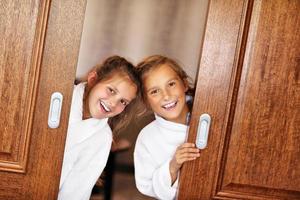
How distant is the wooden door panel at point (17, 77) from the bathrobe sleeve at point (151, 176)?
13.5 inches

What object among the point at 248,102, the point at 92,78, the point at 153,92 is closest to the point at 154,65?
the point at 153,92

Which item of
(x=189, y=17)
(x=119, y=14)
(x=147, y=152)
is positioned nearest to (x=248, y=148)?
(x=147, y=152)

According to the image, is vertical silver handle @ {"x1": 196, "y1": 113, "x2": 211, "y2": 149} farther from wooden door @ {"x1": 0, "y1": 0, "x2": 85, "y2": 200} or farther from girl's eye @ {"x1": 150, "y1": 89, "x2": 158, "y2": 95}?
wooden door @ {"x1": 0, "y1": 0, "x2": 85, "y2": 200}

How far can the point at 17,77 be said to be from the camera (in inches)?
64.9

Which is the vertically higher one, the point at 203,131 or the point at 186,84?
the point at 186,84

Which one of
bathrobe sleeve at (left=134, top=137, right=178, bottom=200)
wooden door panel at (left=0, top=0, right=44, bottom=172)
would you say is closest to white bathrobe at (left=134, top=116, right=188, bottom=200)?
bathrobe sleeve at (left=134, top=137, right=178, bottom=200)

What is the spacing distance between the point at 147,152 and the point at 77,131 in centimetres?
23

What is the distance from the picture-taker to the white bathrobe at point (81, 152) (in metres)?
1.68

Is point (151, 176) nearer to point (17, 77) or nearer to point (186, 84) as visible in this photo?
point (186, 84)

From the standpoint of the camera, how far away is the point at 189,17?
1.66m

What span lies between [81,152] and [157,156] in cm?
24

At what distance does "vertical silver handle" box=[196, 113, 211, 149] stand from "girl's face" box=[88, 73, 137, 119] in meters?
0.23

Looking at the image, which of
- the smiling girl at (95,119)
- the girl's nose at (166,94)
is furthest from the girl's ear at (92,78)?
the girl's nose at (166,94)

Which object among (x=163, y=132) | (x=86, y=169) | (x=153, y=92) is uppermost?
(x=153, y=92)
